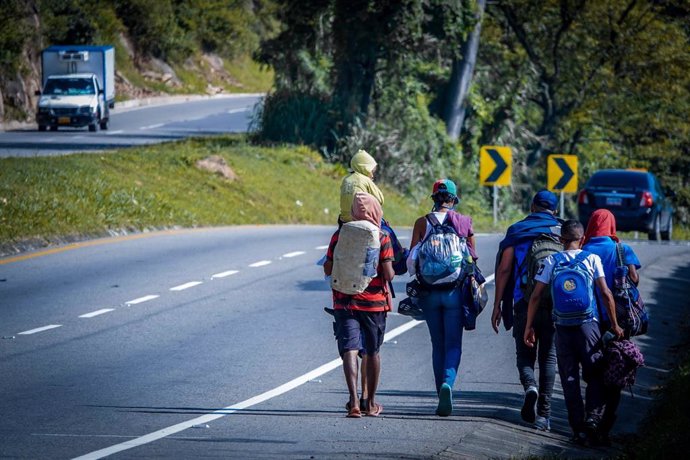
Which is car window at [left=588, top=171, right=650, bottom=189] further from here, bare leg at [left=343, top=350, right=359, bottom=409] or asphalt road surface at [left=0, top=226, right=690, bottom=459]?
bare leg at [left=343, top=350, right=359, bottom=409]

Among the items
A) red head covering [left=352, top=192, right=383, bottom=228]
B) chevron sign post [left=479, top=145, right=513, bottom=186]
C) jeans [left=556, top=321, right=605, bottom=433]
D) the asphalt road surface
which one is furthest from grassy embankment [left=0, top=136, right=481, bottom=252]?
jeans [left=556, top=321, right=605, bottom=433]

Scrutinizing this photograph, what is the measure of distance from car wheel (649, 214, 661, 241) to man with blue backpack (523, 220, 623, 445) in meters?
22.9

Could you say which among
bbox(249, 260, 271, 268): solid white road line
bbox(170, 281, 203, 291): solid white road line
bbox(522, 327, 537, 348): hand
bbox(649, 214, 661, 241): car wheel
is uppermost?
bbox(522, 327, 537, 348): hand

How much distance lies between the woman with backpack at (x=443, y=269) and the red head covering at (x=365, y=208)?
0.34 m

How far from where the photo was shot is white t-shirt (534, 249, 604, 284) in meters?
9.53

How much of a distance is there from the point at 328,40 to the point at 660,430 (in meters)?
31.9

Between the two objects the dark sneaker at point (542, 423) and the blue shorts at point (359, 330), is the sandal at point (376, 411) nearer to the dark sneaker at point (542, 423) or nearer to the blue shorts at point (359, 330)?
the blue shorts at point (359, 330)

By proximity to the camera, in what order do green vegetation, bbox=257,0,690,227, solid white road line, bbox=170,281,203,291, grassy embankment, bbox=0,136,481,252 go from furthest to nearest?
green vegetation, bbox=257,0,690,227, grassy embankment, bbox=0,136,481,252, solid white road line, bbox=170,281,203,291

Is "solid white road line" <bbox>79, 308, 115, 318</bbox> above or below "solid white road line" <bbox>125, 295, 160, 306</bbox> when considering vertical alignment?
above

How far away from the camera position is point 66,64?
5600cm

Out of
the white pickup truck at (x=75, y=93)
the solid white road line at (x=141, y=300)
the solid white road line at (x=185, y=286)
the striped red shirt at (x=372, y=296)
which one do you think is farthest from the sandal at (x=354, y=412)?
the white pickup truck at (x=75, y=93)

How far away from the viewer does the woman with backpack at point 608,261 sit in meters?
9.62

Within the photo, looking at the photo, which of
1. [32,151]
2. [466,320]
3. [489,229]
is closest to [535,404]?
[466,320]

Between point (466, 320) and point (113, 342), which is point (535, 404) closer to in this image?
point (466, 320)
